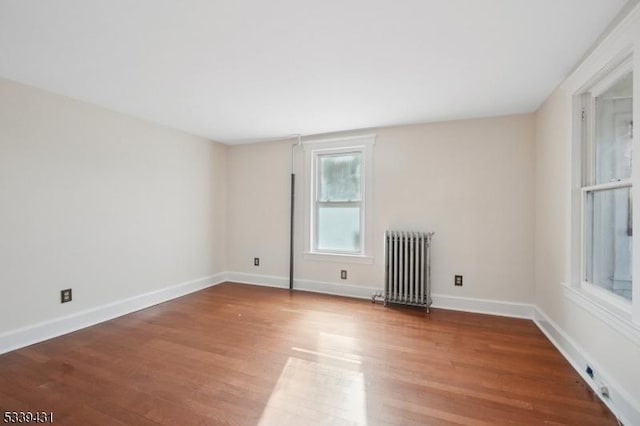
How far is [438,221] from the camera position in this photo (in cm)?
339

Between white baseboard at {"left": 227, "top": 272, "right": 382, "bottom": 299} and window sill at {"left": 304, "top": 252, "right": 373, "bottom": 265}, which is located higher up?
window sill at {"left": 304, "top": 252, "right": 373, "bottom": 265}

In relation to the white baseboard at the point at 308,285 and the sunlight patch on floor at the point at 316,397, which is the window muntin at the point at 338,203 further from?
the sunlight patch on floor at the point at 316,397

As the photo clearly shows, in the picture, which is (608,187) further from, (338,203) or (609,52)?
(338,203)

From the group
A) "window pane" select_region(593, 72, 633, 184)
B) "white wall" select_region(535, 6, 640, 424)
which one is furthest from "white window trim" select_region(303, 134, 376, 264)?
"window pane" select_region(593, 72, 633, 184)

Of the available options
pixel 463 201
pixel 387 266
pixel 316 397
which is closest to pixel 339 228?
pixel 387 266

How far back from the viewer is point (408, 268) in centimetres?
335

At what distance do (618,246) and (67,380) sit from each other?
3.80 metres

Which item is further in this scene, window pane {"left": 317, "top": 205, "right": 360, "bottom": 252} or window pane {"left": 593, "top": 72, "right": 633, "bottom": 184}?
window pane {"left": 317, "top": 205, "right": 360, "bottom": 252}

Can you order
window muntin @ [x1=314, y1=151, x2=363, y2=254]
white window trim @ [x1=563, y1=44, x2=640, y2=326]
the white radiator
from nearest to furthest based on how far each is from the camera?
white window trim @ [x1=563, y1=44, x2=640, y2=326]
the white radiator
window muntin @ [x1=314, y1=151, x2=363, y2=254]

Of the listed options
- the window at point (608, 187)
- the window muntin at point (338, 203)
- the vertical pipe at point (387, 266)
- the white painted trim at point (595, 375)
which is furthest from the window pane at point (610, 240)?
the window muntin at point (338, 203)

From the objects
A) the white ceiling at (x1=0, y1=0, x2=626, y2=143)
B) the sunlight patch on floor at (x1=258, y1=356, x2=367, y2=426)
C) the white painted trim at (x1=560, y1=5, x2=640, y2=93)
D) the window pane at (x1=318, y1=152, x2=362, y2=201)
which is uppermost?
the white ceiling at (x1=0, y1=0, x2=626, y2=143)

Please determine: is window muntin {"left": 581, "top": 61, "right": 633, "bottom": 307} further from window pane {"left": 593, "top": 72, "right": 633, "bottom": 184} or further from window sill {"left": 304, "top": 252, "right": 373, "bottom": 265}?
window sill {"left": 304, "top": 252, "right": 373, "bottom": 265}

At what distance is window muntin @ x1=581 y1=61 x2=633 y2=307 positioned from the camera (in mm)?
1728

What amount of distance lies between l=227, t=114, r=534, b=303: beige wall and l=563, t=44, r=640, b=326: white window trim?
87 cm
